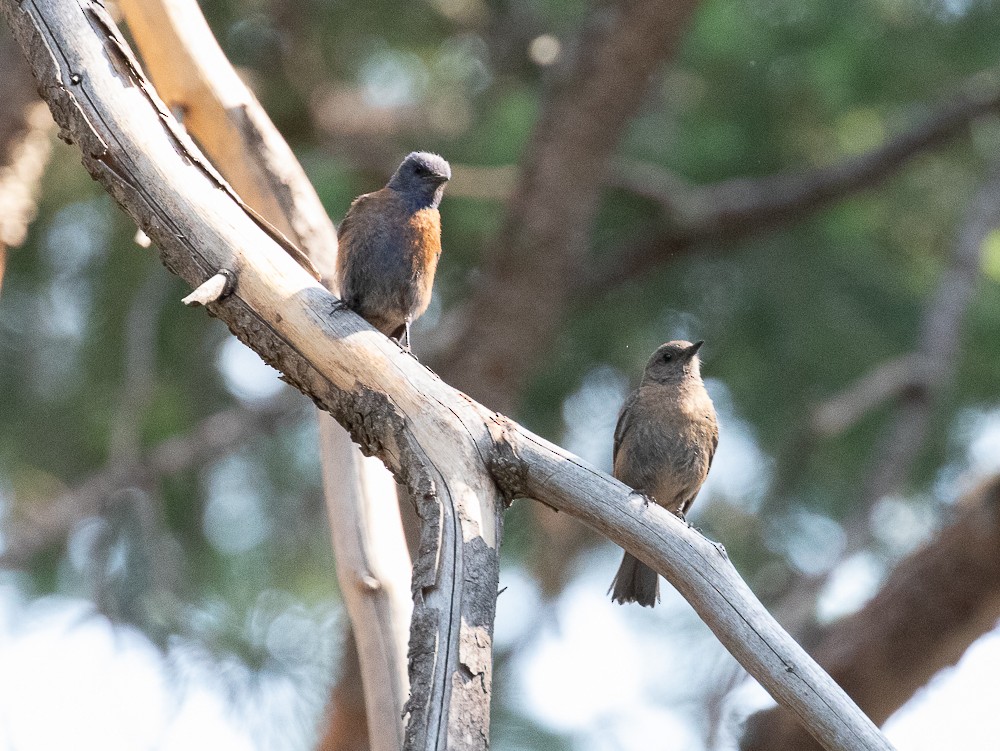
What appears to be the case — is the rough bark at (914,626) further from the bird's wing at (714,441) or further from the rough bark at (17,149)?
the rough bark at (17,149)

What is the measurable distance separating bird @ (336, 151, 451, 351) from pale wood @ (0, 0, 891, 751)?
0.89 m

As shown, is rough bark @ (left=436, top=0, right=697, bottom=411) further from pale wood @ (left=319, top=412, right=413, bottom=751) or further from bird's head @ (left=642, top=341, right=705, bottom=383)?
pale wood @ (left=319, top=412, right=413, bottom=751)

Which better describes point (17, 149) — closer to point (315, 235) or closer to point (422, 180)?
point (315, 235)

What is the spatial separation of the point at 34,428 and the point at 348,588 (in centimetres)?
471

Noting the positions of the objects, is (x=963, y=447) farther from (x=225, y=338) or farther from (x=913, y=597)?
(x=225, y=338)

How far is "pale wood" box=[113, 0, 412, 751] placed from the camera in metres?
4.11

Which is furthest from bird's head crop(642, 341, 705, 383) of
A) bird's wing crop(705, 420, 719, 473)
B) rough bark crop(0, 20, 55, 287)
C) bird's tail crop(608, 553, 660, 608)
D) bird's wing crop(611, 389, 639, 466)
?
rough bark crop(0, 20, 55, 287)

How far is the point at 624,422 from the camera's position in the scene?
17.1ft

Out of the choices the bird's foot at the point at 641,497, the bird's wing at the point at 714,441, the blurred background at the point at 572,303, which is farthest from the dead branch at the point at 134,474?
the bird's foot at the point at 641,497

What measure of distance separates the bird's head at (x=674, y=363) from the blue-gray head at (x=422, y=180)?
1297 mm

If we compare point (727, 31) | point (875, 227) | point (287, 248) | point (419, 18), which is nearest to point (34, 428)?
point (419, 18)

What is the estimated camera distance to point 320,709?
6199 millimetres

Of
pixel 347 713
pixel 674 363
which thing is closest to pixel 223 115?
pixel 674 363

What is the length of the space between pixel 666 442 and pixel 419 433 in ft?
6.84
